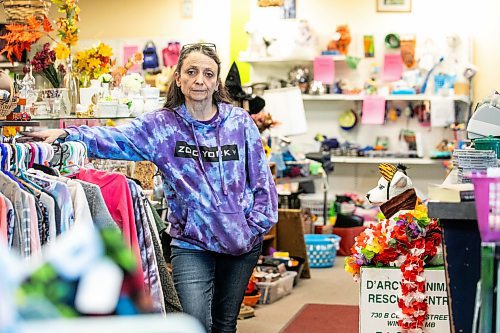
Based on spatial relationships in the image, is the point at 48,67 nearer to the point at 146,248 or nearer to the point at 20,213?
the point at 146,248

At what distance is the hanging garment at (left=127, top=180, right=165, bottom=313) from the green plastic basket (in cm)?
121

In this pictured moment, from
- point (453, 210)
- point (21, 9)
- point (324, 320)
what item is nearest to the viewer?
point (453, 210)

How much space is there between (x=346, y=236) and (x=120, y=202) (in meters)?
6.17

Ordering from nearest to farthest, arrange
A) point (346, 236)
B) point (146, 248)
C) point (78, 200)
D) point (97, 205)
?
point (78, 200)
point (97, 205)
point (146, 248)
point (346, 236)

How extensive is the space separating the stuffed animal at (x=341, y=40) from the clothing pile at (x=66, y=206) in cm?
680

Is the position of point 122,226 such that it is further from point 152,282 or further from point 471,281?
point 471,281

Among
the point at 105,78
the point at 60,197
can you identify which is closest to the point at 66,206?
the point at 60,197

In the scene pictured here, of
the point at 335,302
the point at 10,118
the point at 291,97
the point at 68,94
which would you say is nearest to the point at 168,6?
the point at 291,97

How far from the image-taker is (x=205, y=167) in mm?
3592

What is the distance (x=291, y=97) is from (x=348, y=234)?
1638 millimetres

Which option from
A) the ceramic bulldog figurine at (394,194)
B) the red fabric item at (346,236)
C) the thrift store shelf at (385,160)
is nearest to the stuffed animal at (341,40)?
the thrift store shelf at (385,160)

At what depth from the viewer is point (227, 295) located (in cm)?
366

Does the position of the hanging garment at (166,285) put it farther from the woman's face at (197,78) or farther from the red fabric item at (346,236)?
the red fabric item at (346,236)

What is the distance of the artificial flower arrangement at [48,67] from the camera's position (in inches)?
195
